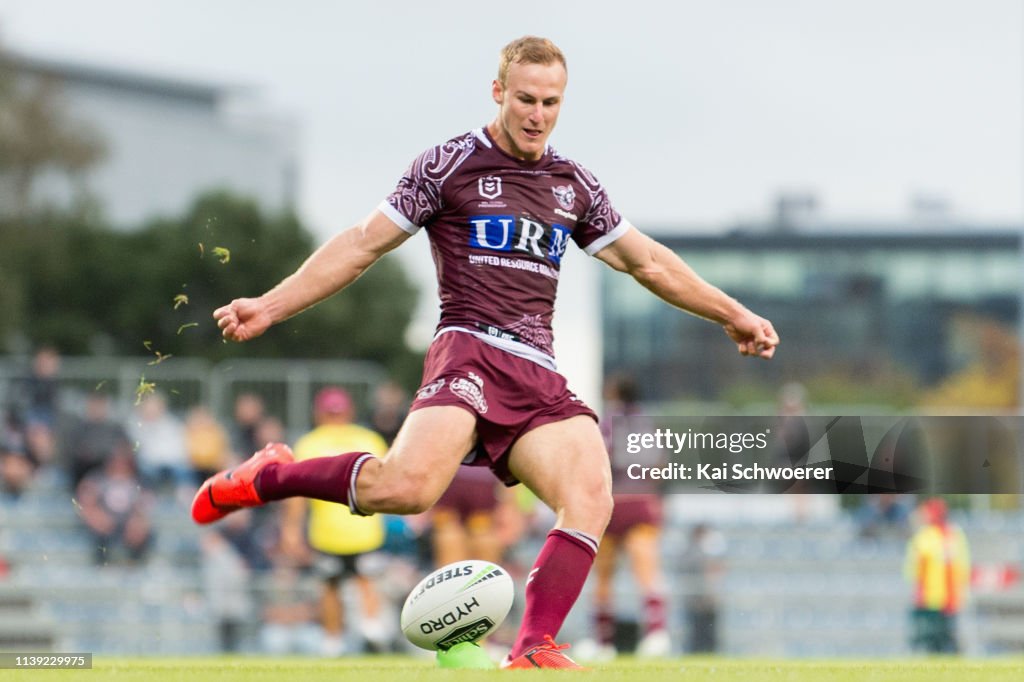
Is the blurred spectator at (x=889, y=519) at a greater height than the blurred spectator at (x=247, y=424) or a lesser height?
lesser

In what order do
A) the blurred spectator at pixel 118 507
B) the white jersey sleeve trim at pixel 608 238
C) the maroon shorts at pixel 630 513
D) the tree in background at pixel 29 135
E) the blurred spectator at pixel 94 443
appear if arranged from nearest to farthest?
the white jersey sleeve trim at pixel 608 238 < the maroon shorts at pixel 630 513 < the blurred spectator at pixel 118 507 < the blurred spectator at pixel 94 443 < the tree in background at pixel 29 135

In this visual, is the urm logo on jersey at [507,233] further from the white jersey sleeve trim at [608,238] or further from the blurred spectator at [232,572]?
the blurred spectator at [232,572]

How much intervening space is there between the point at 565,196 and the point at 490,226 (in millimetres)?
356

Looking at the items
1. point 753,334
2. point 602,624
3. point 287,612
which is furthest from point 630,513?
point 753,334

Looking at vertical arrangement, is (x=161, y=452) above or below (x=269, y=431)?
below

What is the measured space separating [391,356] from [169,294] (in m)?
11.2

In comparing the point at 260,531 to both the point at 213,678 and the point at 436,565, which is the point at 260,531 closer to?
the point at 436,565

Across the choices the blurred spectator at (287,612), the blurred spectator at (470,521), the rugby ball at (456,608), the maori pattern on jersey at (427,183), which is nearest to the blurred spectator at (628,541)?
the blurred spectator at (470,521)

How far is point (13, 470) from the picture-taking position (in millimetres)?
19141

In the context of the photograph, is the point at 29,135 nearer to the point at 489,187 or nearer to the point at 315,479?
the point at 315,479

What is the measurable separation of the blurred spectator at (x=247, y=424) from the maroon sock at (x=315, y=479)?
9.35 meters

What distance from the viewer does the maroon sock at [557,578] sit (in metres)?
6.93

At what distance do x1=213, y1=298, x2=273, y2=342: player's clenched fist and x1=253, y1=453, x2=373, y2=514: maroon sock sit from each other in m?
0.63

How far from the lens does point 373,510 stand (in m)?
7.05
